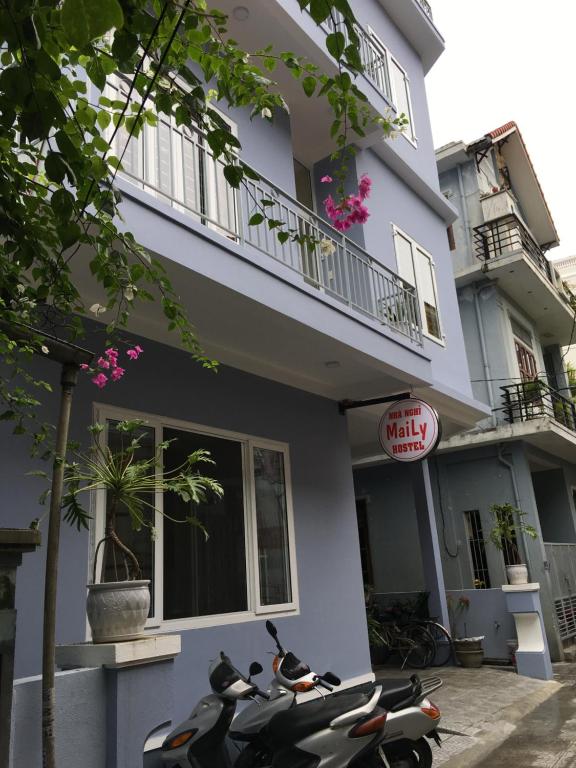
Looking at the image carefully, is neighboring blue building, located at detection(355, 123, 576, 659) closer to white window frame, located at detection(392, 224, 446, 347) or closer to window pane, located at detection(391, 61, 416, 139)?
white window frame, located at detection(392, 224, 446, 347)

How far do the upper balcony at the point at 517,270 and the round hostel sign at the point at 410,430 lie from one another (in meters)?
7.47

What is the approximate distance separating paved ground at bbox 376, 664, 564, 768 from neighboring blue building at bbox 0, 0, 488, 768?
1.20m

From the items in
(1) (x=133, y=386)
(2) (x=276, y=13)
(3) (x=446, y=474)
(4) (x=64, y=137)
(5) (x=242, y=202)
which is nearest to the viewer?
(4) (x=64, y=137)

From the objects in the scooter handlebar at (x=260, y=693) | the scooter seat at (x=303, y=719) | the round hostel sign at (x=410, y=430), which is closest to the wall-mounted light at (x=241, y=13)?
the round hostel sign at (x=410, y=430)

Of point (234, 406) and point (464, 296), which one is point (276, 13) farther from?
point (464, 296)

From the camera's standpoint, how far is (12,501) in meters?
4.28

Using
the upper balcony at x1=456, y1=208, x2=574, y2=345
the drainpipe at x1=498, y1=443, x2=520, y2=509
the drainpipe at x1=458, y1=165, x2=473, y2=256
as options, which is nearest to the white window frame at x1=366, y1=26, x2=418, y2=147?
the upper balcony at x1=456, y1=208, x2=574, y2=345

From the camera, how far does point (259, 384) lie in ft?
22.1

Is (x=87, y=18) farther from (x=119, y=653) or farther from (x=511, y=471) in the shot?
(x=511, y=471)

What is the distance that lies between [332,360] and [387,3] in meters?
6.67

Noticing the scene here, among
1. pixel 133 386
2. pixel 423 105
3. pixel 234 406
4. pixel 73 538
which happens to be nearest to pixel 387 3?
pixel 423 105

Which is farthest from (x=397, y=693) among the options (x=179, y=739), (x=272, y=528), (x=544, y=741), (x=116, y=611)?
(x=544, y=741)

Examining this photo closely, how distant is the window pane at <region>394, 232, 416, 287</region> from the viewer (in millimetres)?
9305

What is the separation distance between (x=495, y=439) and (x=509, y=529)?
222cm
